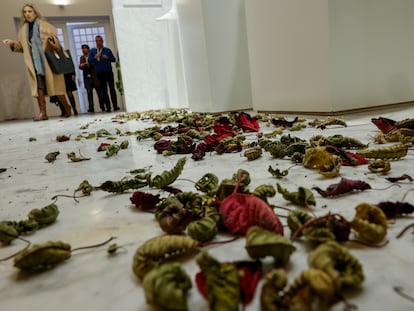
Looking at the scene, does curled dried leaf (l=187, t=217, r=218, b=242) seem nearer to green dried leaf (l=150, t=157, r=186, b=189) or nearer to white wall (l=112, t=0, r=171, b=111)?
green dried leaf (l=150, t=157, r=186, b=189)

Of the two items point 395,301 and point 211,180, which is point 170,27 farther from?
point 395,301

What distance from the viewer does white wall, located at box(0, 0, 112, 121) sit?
9.31 m

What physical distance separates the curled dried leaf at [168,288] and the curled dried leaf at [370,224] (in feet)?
1.06

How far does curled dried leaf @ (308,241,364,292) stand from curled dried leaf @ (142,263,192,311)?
19 cm

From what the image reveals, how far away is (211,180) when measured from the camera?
107 cm

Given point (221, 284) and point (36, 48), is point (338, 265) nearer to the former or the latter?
point (221, 284)

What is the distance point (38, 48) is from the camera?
6.14 metres

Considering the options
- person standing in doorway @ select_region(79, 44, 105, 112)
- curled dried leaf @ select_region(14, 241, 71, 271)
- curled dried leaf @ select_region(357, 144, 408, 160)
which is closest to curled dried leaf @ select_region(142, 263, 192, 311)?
curled dried leaf @ select_region(14, 241, 71, 271)

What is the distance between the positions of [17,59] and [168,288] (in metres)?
10.6

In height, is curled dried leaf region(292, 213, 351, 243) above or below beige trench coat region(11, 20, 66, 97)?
below

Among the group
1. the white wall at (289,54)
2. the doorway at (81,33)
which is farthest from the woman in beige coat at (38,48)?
the white wall at (289,54)

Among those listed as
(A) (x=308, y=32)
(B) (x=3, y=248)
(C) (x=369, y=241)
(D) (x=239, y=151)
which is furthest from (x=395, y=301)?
(A) (x=308, y=32)

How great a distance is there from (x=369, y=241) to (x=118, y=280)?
445mm

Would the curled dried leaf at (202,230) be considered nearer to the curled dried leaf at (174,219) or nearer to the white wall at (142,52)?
the curled dried leaf at (174,219)
